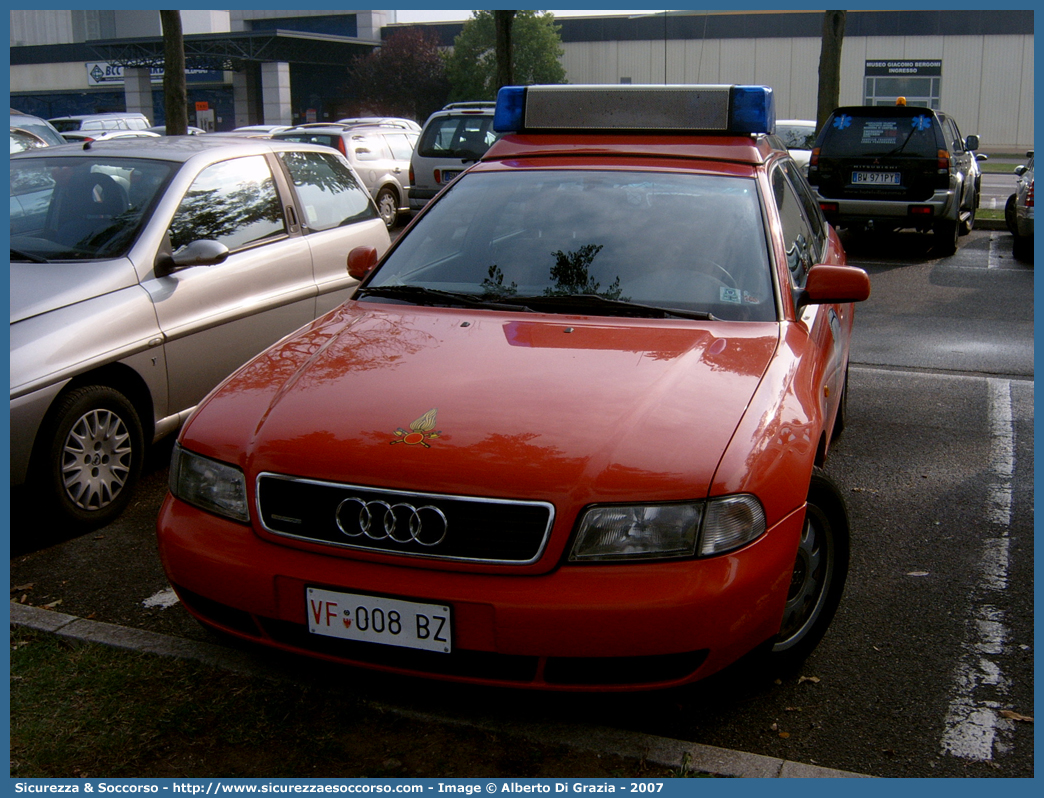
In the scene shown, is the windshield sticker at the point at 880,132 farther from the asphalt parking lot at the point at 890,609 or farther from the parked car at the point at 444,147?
the asphalt parking lot at the point at 890,609

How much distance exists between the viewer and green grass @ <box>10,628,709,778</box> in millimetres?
2771

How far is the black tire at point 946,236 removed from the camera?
42.1ft

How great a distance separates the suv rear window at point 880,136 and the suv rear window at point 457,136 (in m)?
4.64

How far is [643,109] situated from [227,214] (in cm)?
236

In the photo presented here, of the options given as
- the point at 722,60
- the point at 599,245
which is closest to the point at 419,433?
the point at 599,245

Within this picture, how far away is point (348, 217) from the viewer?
6.58 meters

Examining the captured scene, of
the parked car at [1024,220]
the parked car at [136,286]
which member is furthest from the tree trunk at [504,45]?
the parked car at [136,286]

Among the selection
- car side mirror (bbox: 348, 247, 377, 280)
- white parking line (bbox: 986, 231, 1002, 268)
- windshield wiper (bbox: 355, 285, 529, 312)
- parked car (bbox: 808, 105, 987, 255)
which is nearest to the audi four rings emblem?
windshield wiper (bbox: 355, 285, 529, 312)

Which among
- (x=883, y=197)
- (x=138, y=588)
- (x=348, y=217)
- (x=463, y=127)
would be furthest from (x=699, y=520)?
(x=463, y=127)

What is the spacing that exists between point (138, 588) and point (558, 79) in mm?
57055

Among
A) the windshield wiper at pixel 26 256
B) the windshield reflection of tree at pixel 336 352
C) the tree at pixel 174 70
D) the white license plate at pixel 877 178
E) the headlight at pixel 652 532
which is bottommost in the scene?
the headlight at pixel 652 532

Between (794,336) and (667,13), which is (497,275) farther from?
(667,13)

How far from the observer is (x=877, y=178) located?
1282 centimetres

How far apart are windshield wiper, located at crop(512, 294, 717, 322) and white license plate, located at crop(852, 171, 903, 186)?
10.2 metres
